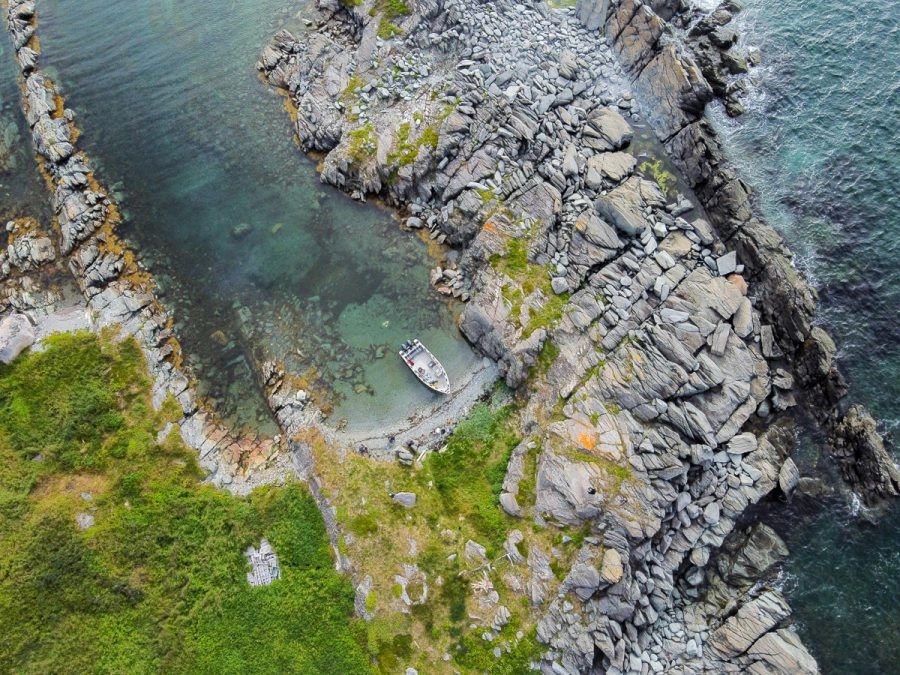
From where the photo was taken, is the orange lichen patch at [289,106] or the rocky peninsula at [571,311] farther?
the orange lichen patch at [289,106]

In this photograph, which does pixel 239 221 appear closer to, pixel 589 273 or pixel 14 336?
pixel 14 336

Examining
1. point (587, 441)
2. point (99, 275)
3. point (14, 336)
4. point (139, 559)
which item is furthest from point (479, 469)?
point (14, 336)

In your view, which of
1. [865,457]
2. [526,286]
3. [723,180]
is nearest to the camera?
[865,457]

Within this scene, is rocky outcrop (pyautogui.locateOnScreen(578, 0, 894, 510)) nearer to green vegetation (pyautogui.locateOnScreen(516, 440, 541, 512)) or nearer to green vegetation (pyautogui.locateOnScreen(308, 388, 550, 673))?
green vegetation (pyautogui.locateOnScreen(516, 440, 541, 512))

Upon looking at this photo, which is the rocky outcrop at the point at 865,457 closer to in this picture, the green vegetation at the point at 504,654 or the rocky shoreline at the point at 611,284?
the rocky shoreline at the point at 611,284

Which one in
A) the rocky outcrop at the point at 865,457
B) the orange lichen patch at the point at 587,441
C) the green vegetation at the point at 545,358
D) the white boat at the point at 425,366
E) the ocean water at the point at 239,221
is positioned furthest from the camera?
the ocean water at the point at 239,221

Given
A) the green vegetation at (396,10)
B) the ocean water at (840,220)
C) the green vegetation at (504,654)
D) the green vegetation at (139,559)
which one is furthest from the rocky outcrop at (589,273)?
the green vegetation at (139,559)

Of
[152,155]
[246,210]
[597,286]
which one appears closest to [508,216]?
[597,286]
